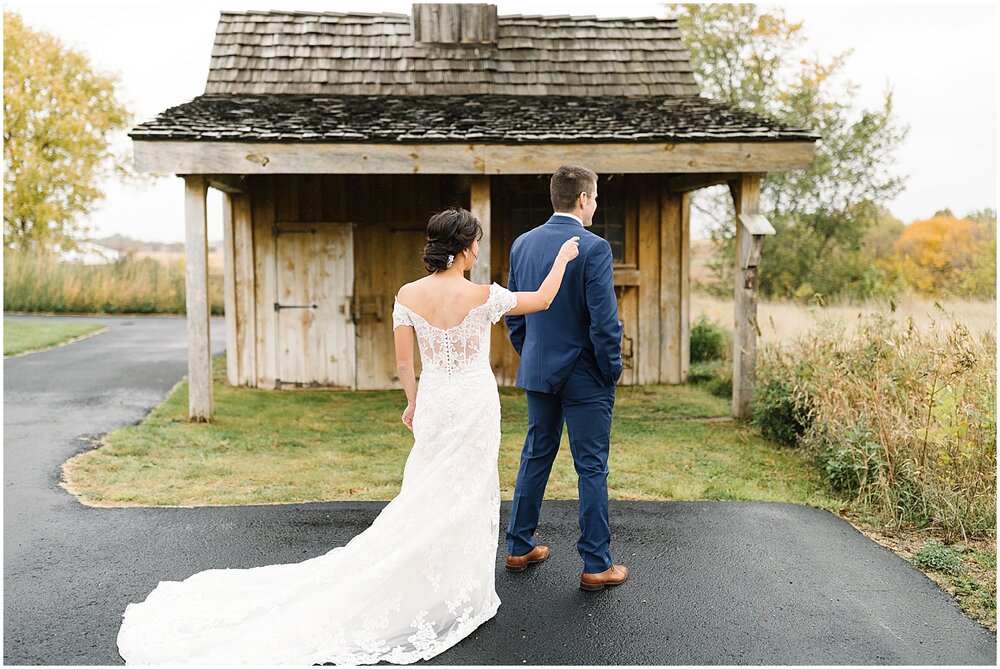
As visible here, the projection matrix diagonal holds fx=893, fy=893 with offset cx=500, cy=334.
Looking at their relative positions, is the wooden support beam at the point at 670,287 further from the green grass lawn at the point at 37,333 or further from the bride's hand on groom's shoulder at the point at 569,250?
the green grass lawn at the point at 37,333

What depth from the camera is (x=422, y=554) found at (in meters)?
4.05

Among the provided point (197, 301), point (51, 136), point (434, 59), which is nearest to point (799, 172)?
point (434, 59)

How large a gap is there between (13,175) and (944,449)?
30369 millimetres

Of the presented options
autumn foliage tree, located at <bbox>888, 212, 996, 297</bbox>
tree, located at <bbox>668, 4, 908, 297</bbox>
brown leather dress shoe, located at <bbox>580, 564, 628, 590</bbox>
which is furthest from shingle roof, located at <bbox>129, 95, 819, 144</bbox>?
autumn foliage tree, located at <bbox>888, 212, 996, 297</bbox>

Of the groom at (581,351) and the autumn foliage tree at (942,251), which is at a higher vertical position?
the autumn foliage tree at (942,251)

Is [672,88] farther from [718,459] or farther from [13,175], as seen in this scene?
[13,175]

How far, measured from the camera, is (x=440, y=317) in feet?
13.9

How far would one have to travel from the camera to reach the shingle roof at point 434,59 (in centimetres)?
1168

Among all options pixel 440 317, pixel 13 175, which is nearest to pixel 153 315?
pixel 13 175

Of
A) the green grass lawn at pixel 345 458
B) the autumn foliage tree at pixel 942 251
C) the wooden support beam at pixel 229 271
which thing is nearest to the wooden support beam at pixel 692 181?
the green grass lawn at pixel 345 458

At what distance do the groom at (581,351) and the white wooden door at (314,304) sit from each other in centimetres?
738

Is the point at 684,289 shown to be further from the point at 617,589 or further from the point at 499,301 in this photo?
the point at 499,301

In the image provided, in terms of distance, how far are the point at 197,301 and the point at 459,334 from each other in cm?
557

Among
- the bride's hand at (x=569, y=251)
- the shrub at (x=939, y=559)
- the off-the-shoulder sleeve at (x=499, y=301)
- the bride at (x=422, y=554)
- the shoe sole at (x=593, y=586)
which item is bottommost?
the shrub at (x=939, y=559)
